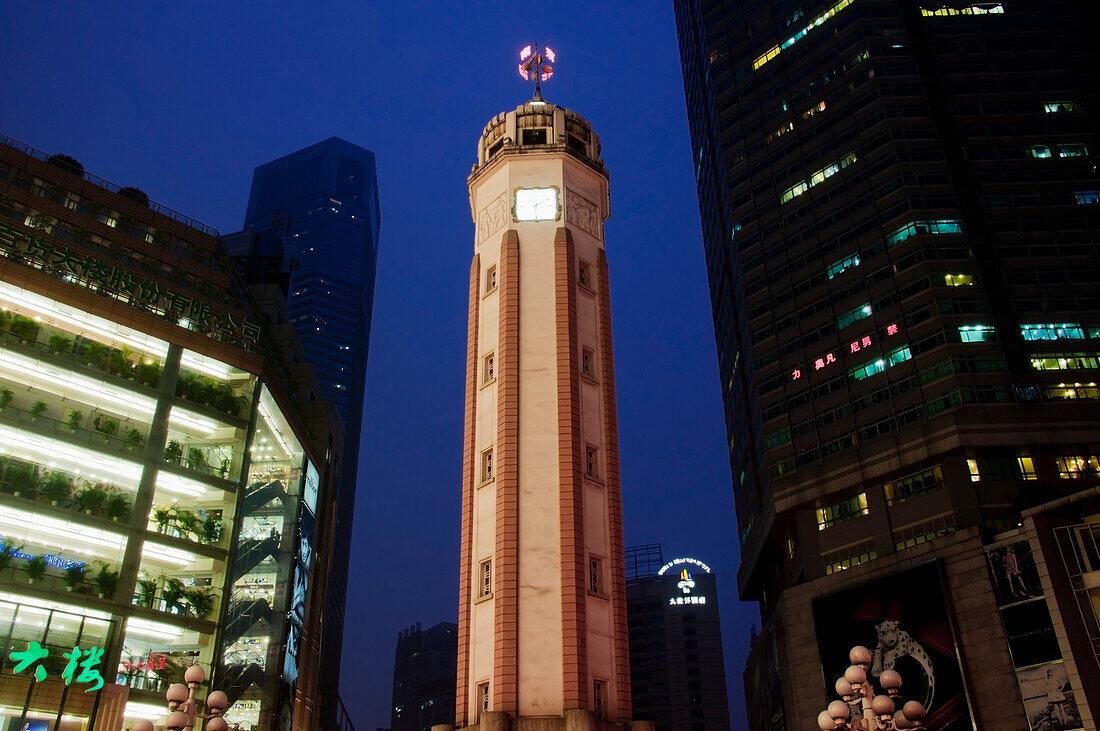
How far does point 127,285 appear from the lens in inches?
2046

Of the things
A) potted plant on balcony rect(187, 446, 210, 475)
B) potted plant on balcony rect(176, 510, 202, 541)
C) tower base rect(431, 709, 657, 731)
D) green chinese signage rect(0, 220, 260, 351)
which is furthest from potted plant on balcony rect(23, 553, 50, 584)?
tower base rect(431, 709, 657, 731)

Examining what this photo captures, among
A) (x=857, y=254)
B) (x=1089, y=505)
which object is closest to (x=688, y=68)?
(x=857, y=254)

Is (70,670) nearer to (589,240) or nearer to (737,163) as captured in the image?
Result: (589,240)

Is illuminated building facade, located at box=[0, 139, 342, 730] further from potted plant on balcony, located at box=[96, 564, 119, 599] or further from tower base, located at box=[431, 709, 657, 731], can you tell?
tower base, located at box=[431, 709, 657, 731]

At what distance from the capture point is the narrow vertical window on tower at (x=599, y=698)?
35.4 meters

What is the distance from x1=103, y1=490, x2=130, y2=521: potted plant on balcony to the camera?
46656 millimetres

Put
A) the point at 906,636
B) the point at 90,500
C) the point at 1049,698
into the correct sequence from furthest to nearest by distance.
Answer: the point at 906,636, the point at 1049,698, the point at 90,500

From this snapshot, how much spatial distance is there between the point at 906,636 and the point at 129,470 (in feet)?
192

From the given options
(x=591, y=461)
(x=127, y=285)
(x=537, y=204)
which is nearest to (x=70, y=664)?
(x=591, y=461)

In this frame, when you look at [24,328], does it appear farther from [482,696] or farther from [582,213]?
[482,696]

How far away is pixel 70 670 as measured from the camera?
118 feet

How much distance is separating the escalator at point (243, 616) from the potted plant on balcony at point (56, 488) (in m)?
11.8

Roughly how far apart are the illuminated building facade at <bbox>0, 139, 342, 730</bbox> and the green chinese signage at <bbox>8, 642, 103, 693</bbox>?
0.10m

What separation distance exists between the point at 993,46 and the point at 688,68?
48.6 m
